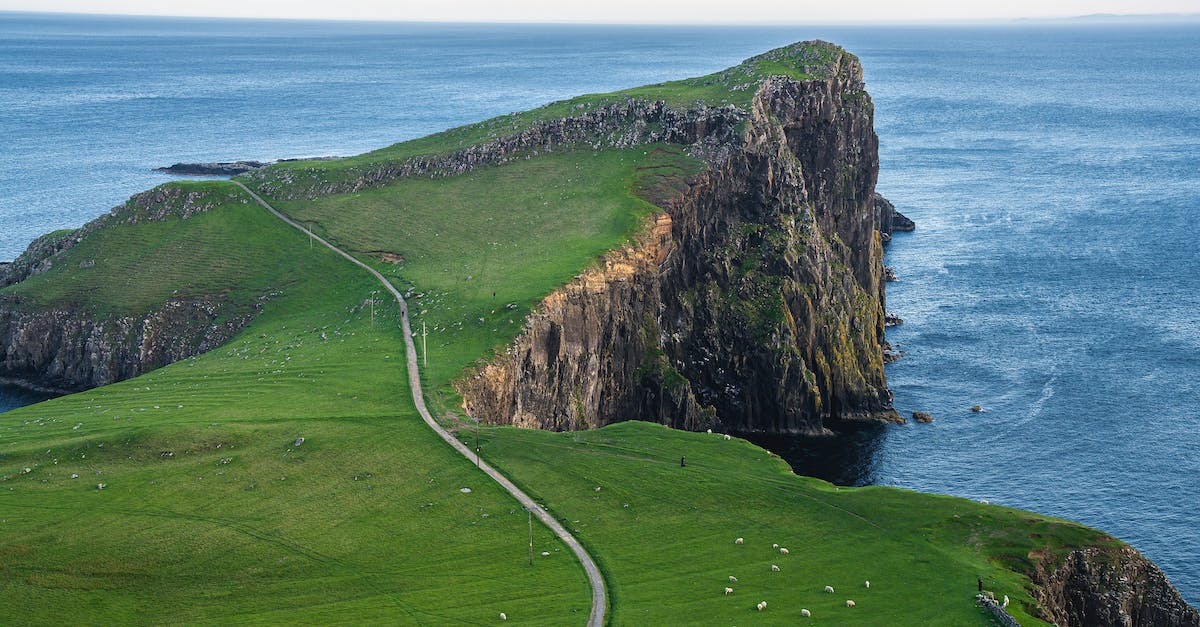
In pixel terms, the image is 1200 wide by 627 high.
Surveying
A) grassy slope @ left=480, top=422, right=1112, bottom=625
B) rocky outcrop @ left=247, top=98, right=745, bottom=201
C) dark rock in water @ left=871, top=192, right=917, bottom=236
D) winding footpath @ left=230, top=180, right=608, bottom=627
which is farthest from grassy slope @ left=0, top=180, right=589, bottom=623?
dark rock in water @ left=871, top=192, right=917, bottom=236

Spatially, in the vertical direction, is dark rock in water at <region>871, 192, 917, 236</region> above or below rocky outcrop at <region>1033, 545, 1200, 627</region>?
above

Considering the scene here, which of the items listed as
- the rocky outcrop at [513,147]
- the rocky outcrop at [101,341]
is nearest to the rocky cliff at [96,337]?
the rocky outcrop at [101,341]

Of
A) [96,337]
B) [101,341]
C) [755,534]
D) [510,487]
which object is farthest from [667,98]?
[755,534]

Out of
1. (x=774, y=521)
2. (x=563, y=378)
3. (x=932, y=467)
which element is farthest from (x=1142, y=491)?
(x=563, y=378)

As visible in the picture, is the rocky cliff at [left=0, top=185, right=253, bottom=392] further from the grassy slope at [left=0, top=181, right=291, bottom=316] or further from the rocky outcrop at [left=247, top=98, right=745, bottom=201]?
the rocky outcrop at [left=247, top=98, right=745, bottom=201]

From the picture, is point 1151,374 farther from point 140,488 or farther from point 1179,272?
point 140,488

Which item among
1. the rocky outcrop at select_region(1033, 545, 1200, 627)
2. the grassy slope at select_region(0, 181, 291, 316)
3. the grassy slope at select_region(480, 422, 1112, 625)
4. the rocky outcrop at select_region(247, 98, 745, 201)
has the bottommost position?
the rocky outcrop at select_region(1033, 545, 1200, 627)
